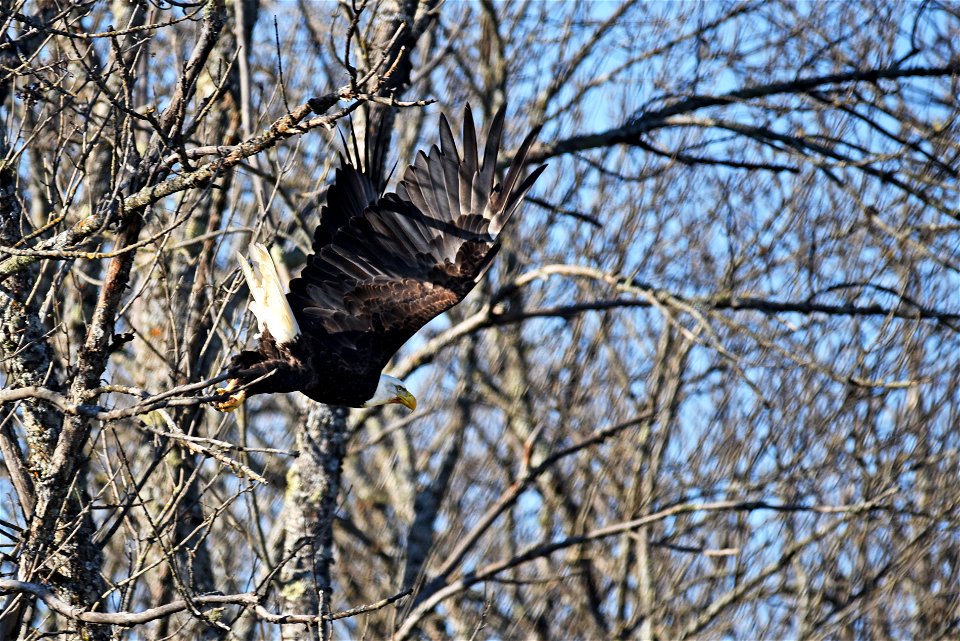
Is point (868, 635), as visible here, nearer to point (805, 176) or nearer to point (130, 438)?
point (805, 176)

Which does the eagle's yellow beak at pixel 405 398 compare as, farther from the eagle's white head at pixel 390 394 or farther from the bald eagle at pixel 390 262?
the bald eagle at pixel 390 262

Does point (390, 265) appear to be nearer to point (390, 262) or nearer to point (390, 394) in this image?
point (390, 262)

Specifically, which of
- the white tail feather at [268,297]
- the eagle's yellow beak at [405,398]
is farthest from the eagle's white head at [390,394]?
the white tail feather at [268,297]

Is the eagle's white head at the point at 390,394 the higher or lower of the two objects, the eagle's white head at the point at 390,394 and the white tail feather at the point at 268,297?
the higher

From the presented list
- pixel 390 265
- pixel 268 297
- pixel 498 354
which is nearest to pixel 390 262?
pixel 390 265

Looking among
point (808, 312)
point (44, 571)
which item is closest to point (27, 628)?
point (44, 571)

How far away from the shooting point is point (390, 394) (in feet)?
19.9

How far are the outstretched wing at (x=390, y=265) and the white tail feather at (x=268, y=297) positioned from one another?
Result: 213mm

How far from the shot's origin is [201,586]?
552cm

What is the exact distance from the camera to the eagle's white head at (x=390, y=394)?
19.8ft

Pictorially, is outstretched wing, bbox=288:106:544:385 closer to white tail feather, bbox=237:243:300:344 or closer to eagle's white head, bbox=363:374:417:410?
white tail feather, bbox=237:243:300:344

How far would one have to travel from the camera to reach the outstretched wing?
5.43 meters

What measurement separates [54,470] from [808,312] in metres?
3.99

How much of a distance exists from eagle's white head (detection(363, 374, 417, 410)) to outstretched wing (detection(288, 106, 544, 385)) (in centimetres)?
52
